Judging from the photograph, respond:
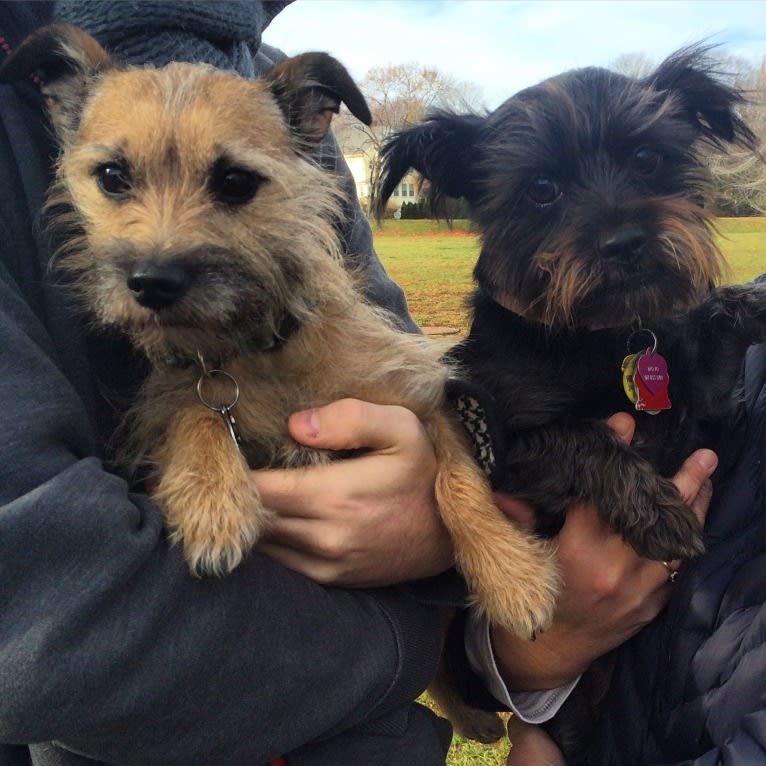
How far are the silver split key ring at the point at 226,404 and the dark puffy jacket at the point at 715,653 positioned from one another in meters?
1.32

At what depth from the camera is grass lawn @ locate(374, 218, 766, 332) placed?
9.80 feet

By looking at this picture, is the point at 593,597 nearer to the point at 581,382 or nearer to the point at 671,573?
the point at 671,573

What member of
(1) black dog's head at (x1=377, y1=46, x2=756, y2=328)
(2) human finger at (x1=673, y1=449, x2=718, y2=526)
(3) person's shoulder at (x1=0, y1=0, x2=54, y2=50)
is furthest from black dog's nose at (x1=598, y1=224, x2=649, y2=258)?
(3) person's shoulder at (x1=0, y1=0, x2=54, y2=50)

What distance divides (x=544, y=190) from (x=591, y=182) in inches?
6.8

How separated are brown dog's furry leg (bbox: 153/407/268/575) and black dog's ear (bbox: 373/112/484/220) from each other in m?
1.30

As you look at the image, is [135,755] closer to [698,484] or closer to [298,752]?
[298,752]

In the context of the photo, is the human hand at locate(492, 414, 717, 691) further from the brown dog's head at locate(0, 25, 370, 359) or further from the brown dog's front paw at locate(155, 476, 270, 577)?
the brown dog's head at locate(0, 25, 370, 359)

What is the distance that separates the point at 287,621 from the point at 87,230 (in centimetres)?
123

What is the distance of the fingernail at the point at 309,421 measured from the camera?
192 centimetres

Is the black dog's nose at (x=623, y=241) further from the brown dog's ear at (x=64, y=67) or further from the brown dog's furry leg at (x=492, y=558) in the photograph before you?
the brown dog's ear at (x=64, y=67)

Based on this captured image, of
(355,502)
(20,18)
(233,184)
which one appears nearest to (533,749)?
(355,502)

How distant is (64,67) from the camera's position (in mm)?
A: 2033

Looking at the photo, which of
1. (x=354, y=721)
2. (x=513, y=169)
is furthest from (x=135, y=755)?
(x=513, y=169)

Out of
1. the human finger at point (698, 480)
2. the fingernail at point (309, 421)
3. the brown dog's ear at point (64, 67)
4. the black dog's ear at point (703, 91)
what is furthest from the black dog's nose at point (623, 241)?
the brown dog's ear at point (64, 67)
